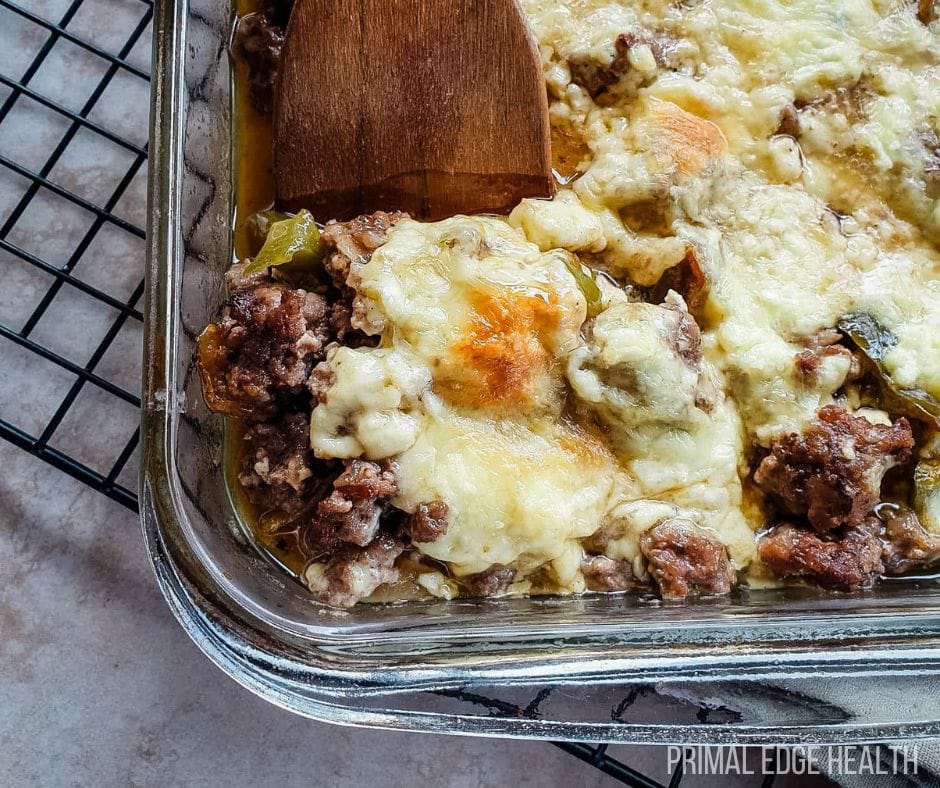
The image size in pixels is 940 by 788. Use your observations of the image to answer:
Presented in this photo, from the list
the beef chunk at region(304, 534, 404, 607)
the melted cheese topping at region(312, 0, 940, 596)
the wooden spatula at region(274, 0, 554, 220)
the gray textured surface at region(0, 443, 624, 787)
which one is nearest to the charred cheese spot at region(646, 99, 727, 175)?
the melted cheese topping at region(312, 0, 940, 596)

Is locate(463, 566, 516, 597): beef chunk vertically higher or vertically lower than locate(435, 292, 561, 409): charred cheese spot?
lower

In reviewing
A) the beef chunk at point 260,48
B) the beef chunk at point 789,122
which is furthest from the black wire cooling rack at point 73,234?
the beef chunk at point 789,122

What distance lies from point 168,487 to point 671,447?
993 mm

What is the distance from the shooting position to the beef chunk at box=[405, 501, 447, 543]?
5.47 ft

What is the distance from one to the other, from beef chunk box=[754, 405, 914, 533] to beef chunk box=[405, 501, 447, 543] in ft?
2.34

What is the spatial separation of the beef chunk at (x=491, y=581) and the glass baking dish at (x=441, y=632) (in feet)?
0.11

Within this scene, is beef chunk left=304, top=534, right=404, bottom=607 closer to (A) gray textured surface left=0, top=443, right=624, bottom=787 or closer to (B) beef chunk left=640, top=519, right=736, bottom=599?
(B) beef chunk left=640, top=519, right=736, bottom=599

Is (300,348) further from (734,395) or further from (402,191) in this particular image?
(734,395)

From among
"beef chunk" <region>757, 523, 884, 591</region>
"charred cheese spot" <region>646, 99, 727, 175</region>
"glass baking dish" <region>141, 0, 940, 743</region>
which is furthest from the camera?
"charred cheese spot" <region>646, 99, 727, 175</region>

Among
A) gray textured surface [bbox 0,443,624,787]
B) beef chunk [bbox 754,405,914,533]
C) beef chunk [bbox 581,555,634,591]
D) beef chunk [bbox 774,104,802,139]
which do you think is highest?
beef chunk [bbox 774,104,802,139]

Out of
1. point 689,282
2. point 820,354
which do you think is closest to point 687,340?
point 689,282

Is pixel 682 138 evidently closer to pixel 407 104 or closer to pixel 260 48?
pixel 407 104

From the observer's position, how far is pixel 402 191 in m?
2.00

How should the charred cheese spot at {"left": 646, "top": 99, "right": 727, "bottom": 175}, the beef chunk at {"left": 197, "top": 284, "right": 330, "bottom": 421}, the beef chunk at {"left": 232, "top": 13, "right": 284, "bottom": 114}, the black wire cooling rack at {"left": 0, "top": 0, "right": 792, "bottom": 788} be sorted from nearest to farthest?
the beef chunk at {"left": 197, "top": 284, "right": 330, "bottom": 421}
the charred cheese spot at {"left": 646, "top": 99, "right": 727, "bottom": 175}
the beef chunk at {"left": 232, "top": 13, "right": 284, "bottom": 114}
the black wire cooling rack at {"left": 0, "top": 0, "right": 792, "bottom": 788}
